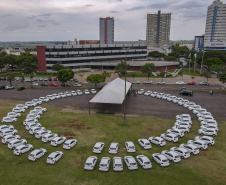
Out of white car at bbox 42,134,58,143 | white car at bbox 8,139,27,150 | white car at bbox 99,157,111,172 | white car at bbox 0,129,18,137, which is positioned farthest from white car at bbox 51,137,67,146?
white car at bbox 99,157,111,172

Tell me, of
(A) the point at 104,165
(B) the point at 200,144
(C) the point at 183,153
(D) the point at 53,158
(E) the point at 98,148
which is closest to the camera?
(A) the point at 104,165

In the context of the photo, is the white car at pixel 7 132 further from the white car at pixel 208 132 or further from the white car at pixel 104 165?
the white car at pixel 208 132

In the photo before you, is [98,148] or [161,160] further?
[98,148]

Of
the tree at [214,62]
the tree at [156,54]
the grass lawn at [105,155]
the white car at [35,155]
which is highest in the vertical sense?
the tree at [156,54]

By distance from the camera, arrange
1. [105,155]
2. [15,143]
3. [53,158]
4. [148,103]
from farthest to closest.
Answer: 1. [148,103]
2. [15,143]
3. [105,155]
4. [53,158]

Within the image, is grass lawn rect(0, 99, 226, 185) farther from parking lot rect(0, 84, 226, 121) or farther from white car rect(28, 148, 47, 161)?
parking lot rect(0, 84, 226, 121)

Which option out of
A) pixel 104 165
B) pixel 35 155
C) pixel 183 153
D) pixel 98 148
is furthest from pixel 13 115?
pixel 183 153

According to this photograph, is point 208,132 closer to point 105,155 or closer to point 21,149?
point 105,155

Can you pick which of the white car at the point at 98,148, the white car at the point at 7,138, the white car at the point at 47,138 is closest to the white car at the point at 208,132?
the white car at the point at 98,148

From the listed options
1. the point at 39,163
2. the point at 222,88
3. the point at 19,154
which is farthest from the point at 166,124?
the point at 222,88
